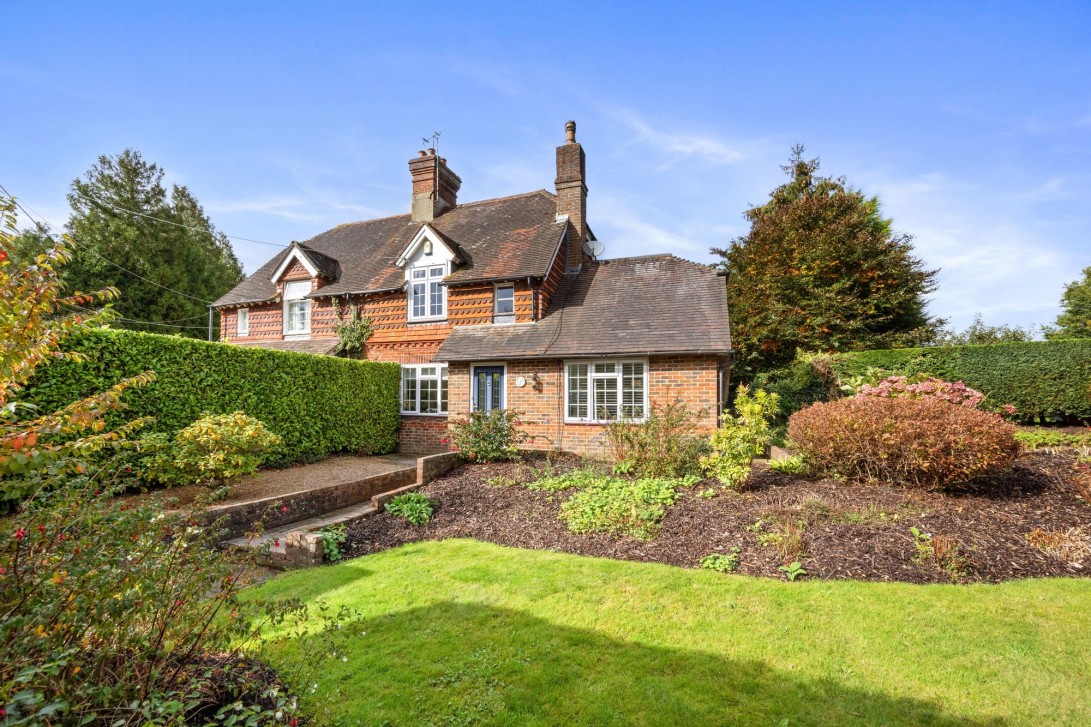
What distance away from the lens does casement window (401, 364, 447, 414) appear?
16.9m

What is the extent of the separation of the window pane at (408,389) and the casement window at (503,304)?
12.1ft

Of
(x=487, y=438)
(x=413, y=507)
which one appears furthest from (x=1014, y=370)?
(x=413, y=507)

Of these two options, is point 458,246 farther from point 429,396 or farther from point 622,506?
point 622,506

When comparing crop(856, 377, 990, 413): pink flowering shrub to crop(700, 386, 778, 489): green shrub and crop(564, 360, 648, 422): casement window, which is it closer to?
crop(700, 386, 778, 489): green shrub

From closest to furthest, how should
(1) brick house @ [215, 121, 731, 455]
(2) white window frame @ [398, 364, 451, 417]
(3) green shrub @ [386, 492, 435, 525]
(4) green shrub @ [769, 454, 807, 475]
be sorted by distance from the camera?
(3) green shrub @ [386, 492, 435, 525] → (4) green shrub @ [769, 454, 807, 475] → (1) brick house @ [215, 121, 731, 455] → (2) white window frame @ [398, 364, 451, 417]

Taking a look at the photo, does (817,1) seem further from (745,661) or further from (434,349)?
(434,349)

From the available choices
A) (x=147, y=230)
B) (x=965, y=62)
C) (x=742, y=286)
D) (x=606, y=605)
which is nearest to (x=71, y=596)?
(x=606, y=605)

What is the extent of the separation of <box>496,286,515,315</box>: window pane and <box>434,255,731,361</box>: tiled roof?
58cm

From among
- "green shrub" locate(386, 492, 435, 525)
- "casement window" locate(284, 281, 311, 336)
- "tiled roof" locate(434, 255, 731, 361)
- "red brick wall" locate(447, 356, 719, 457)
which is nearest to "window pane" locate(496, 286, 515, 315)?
"tiled roof" locate(434, 255, 731, 361)

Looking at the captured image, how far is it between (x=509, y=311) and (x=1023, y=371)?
14969mm

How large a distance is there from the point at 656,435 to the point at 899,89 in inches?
273

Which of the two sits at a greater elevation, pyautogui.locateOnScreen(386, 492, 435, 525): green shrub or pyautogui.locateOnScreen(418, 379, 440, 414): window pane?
pyautogui.locateOnScreen(418, 379, 440, 414): window pane

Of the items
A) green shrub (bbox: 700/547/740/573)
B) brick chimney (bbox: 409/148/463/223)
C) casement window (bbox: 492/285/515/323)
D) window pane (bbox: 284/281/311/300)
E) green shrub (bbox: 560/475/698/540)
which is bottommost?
green shrub (bbox: 700/547/740/573)

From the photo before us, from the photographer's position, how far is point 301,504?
323 inches
